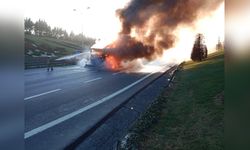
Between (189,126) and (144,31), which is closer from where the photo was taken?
(189,126)

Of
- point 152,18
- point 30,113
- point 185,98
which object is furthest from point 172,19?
point 30,113

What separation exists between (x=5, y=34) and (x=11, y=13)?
0.08 meters

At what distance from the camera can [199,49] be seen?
34.5 m

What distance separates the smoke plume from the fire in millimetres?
522

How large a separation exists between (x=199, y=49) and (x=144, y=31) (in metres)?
6.43

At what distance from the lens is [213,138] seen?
262 inches

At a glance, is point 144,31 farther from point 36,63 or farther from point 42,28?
point 42,28

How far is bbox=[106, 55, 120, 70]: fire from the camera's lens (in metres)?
33.2

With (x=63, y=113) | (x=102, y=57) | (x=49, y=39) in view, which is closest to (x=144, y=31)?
(x=102, y=57)

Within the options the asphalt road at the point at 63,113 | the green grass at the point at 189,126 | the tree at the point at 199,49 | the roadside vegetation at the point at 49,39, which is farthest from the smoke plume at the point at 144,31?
the roadside vegetation at the point at 49,39

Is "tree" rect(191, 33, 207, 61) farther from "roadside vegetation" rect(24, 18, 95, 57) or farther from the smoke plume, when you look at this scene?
"roadside vegetation" rect(24, 18, 95, 57)

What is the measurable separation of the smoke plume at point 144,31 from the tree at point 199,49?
239 cm

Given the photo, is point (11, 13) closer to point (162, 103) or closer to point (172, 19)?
point (162, 103)

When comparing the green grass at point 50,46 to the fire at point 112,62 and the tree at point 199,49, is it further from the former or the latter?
the tree at point 199,49
